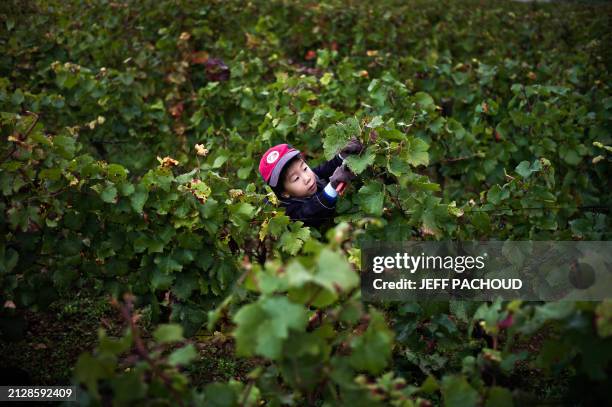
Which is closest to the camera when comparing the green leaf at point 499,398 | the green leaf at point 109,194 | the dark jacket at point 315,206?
the green leaf at point 499,398

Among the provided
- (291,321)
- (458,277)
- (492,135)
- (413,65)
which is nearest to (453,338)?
(458,277)

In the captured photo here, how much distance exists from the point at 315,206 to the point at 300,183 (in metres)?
0.24

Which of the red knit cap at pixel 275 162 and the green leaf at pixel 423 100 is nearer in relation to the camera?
the red knit cap at pixel 275 162

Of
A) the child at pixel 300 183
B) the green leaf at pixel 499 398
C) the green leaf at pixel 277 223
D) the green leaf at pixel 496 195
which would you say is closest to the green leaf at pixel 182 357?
the green leaf at pixel 499 398

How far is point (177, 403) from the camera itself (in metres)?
1.48

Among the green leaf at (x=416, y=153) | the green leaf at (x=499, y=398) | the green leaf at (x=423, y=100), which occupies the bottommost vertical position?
the green leaf at (x=499, y=398)

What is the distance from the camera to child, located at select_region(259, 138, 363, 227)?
2818 mm

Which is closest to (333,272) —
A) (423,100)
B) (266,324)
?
(266,324)

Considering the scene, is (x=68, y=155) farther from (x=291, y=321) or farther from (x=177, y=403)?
(x=291, y=321)

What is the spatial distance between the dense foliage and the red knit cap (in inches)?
4.6

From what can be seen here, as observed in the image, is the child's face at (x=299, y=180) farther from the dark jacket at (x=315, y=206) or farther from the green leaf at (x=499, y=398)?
the green leaf at (x=499, y=398)

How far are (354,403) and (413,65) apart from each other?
437 centimetres

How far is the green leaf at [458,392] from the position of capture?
5.08ft

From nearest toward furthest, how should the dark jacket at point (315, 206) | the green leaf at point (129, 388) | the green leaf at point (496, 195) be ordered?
the green leaf at point (129, 388) → the dark jacket at point (315, 206) → the green leaf at point (496, 195)
